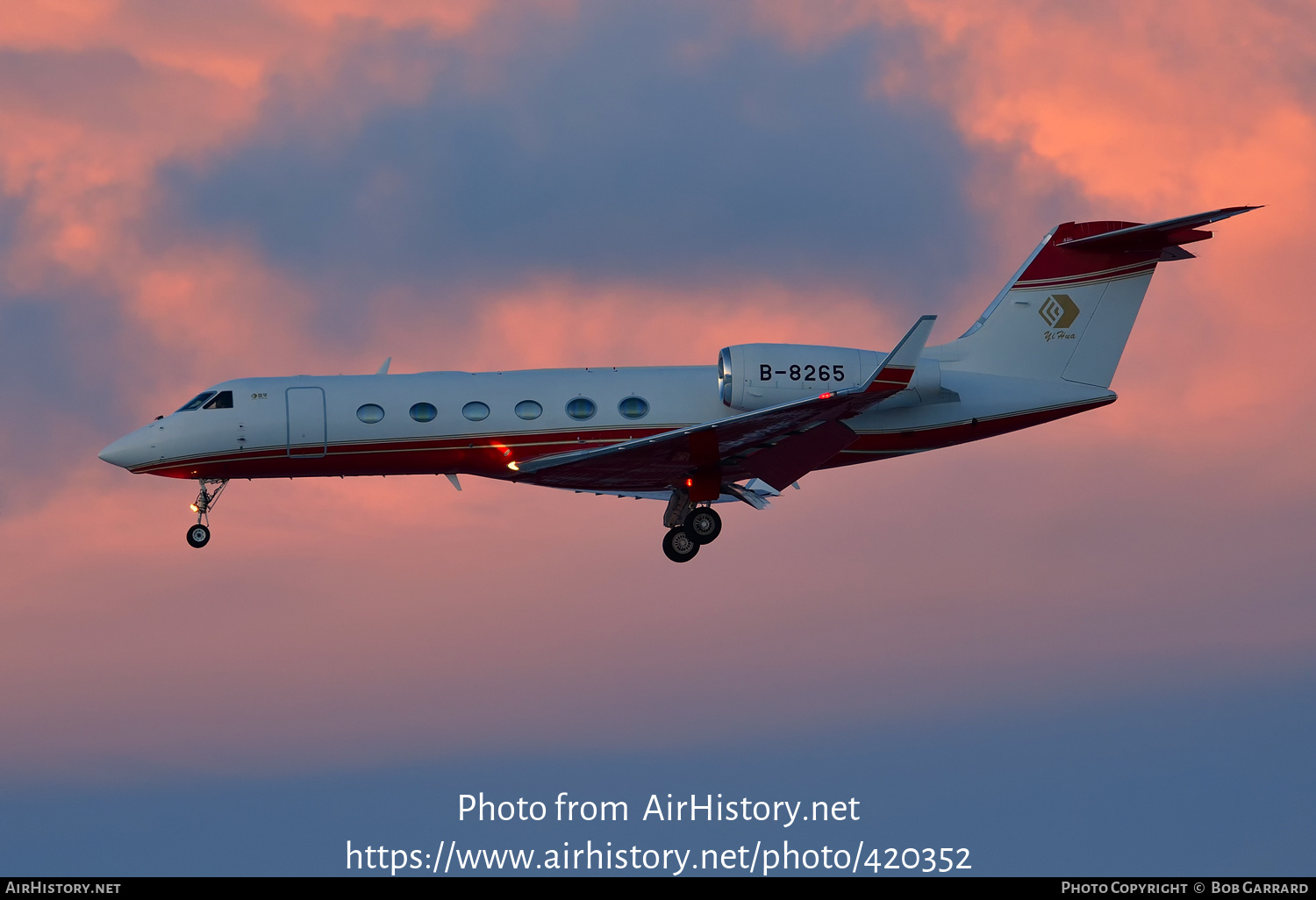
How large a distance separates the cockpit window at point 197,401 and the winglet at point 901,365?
13113 millimetres

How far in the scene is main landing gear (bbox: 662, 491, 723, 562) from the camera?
30172 mm

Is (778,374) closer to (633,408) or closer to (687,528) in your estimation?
(633,408)

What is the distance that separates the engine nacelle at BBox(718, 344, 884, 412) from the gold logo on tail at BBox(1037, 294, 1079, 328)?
4855 millimetres

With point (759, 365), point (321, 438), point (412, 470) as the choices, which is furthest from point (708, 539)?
point (321, 438)

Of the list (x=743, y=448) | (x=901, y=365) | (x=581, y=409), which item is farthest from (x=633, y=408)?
(x=901, y=365)

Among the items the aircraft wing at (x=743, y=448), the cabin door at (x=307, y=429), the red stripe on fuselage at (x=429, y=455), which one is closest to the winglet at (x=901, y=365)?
the aircraft wing at (x=743, y=448)

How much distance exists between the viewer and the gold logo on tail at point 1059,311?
104 ft

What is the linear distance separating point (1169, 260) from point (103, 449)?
73.8 ft

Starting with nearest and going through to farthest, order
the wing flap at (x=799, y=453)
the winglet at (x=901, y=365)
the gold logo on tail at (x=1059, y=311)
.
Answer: the winglet at (x=901, y=365) < the wing flap at (x=799, y=453) < the gold logo on tail at (x=1059, y=311)

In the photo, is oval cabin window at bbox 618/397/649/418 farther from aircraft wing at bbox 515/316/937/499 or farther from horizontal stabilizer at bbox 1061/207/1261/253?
horizontal stabilizer at bbox 1061/207/1261/253

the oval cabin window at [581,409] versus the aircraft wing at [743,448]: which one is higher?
the oval cabin window at [581,409]

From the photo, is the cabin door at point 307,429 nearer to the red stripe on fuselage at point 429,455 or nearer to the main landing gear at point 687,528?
the red stripe on fuselage at point 429,455

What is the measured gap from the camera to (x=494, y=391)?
2939 centimetres

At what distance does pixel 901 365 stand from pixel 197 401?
1401 cm
